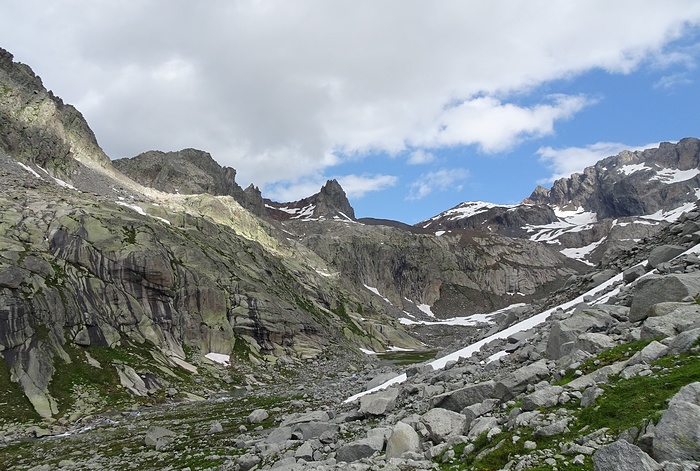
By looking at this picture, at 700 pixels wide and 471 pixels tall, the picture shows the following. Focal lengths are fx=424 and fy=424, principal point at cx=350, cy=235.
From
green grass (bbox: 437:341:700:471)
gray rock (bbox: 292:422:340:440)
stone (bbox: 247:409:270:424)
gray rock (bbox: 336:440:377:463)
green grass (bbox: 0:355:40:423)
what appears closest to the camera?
green grass (bbox: 437:341:700:471)

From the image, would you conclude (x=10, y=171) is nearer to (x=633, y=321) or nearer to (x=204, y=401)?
(x=204, y=401)

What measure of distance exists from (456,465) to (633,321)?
12.7 meters

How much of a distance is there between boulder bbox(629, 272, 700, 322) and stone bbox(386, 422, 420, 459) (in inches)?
462

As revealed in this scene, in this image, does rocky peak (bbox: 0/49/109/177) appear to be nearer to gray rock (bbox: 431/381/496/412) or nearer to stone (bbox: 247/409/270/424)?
stone (bbox: 247/409/270/424)

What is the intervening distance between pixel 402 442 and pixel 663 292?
1381cm

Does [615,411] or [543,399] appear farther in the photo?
[543,399]

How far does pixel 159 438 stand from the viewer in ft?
108

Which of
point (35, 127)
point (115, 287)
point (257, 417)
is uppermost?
point (35, 127)

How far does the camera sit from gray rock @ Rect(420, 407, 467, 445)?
15430 mm

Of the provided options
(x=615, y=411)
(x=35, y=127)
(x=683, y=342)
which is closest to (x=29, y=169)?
(x=35, y=127)

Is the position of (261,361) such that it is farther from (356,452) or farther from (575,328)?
(575,328)

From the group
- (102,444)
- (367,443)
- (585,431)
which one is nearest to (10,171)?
(102,444)

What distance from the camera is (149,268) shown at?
8294cm

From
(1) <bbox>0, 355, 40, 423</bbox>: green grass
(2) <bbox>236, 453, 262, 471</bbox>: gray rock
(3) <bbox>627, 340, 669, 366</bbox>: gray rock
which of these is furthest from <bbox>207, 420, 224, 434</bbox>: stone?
(3) <bbox>627, 340, 669, 366</bbox>: gray rock
